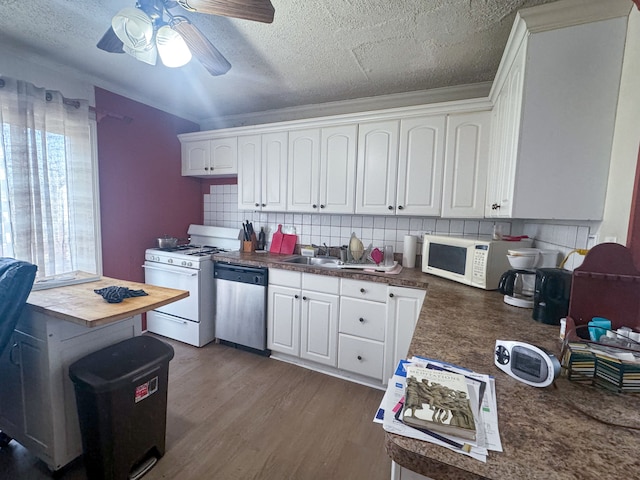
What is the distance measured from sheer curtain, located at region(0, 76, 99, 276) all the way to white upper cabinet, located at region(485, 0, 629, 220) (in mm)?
3081

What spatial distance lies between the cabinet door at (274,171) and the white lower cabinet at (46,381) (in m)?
1.74

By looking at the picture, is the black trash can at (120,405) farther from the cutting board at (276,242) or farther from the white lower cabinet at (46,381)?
the cutting board at (276,242)

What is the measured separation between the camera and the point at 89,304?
132cm

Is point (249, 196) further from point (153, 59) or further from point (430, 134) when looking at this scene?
point (430, 134)

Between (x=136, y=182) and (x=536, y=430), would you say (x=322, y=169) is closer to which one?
(x=136, y=182)

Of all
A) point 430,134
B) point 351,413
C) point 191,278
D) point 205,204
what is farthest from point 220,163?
point 351,413

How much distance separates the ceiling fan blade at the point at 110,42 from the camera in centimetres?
135

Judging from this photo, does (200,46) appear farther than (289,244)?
No

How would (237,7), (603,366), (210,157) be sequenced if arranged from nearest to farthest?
(603,366), (237,7), (210,157)

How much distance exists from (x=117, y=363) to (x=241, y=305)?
1.30 meters

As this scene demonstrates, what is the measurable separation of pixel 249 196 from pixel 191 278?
1006 mm

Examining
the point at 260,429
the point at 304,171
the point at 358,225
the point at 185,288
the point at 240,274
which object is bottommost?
the point at 260,429

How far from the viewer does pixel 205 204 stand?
3.56 meters

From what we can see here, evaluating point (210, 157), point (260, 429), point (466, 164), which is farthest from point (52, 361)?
point (466, 164)
